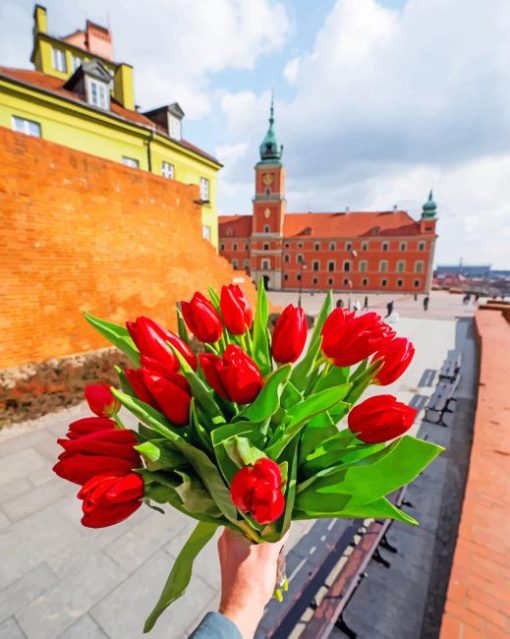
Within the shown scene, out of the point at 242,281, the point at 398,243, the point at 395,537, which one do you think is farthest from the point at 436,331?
the point at 398,243

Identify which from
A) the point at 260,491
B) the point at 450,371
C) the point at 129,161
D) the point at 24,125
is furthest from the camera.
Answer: the point at 129,161

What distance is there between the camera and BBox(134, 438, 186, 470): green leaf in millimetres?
696

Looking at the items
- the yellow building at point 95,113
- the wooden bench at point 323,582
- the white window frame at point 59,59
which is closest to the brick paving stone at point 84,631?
the wooden bench at point 323,582

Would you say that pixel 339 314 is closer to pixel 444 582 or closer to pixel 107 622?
pixel 107 622

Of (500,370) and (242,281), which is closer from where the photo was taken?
(500,370)

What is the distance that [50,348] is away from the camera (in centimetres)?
639

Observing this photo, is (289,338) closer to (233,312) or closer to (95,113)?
(233,312)

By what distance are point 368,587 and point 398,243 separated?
1698 inches

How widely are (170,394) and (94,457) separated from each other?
218mm

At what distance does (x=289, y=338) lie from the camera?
922 millimetres

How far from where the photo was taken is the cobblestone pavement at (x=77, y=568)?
240cm

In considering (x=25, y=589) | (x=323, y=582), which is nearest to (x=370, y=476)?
(x=323, y=582)

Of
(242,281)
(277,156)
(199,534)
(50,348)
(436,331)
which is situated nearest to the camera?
(199,534)

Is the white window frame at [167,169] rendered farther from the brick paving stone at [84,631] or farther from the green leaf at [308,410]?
the green leaf at [308,410]
